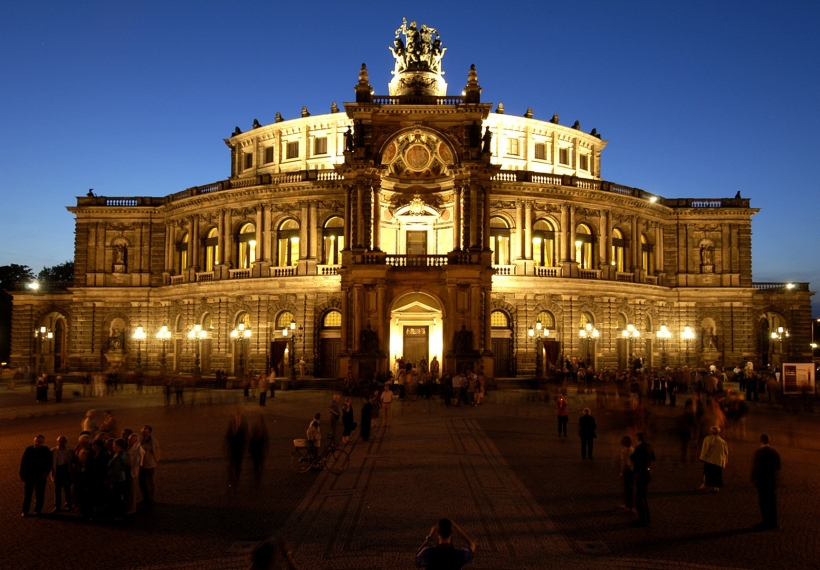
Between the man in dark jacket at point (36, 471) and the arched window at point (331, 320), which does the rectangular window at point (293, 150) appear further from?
the man in dark jacket at point (36, 471)

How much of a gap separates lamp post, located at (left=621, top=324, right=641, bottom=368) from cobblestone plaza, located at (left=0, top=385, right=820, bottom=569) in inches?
1195

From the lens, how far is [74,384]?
183 feet

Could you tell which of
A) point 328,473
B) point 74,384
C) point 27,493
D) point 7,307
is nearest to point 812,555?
point 328,473

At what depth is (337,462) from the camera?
66.6ft

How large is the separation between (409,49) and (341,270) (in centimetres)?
2024

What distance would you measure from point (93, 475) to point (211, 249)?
4716 cm

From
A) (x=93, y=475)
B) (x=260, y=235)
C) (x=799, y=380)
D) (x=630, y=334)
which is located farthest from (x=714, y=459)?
(x=260, y=235)

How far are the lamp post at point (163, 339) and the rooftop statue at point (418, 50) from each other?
1117 inches

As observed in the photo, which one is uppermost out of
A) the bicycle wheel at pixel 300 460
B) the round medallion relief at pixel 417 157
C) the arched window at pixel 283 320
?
the round medallion relief at pixel 417 157

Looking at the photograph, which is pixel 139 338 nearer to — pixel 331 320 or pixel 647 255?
pixel 331 320

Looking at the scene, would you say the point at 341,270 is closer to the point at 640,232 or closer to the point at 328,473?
the point at 640,232

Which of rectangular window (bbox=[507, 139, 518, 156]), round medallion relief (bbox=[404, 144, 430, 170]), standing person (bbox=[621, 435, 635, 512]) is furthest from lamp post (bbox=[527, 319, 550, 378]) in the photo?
standing person (bbox=[621, 435, 635, 512])

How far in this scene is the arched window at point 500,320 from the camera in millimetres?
53938

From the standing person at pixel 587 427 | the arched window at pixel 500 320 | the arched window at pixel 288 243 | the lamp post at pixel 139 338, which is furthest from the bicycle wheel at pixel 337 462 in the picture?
the lamp post at pixel 139 338
